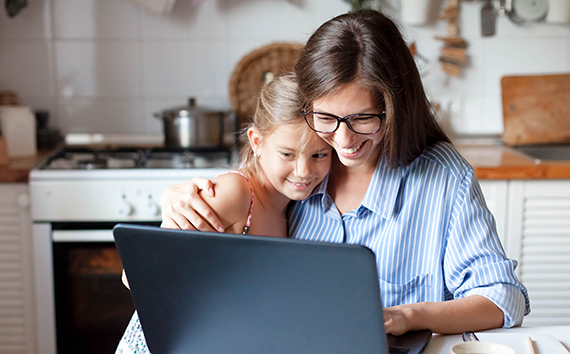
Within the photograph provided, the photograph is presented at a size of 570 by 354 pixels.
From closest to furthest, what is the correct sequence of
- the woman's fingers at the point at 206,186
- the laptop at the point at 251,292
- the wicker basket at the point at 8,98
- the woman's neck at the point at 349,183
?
the laptop at the point at 251,292
the woman's fingers at the point at 206,186
the woman's neck at the point at 349,183
the wicker basket at the point at 8,98

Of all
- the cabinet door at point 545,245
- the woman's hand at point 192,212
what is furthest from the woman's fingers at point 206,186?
the cabinet door at point 545,245

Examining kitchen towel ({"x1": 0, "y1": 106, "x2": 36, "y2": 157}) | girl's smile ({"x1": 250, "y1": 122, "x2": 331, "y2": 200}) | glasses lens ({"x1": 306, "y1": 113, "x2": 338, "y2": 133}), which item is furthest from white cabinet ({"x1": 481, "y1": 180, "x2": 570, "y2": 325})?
kitchen towel ({"x1": 0, "y1": 106, "x2": 36, "y2": 157})

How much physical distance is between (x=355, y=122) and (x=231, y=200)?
0.97ft

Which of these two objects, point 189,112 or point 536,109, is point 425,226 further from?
point 536,109

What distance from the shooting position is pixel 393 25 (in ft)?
3.26

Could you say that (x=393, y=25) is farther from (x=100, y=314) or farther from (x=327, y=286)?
(x=100, y=314)

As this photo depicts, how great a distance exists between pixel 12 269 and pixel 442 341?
1.66 metres

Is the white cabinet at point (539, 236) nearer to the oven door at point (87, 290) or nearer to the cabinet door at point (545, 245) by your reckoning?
the cabinet door at point (545, 245)

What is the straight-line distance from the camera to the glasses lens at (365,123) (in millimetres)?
955

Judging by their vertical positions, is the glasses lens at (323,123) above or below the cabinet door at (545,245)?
above

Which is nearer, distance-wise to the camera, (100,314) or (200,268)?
(200,268)

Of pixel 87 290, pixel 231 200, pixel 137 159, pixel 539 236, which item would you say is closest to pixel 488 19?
pixel 539 236

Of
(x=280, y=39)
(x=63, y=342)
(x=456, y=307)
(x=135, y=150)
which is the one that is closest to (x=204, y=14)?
(x=280, y=39)

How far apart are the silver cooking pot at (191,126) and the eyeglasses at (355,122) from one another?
1.31 metres
